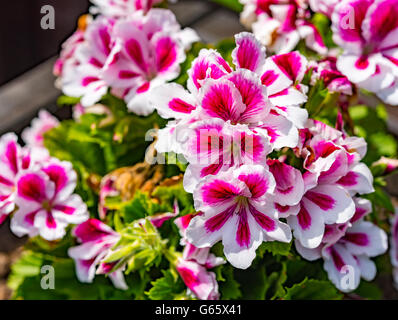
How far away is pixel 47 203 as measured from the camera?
3.01 ft

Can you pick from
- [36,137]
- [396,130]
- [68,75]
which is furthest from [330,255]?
[396,130]

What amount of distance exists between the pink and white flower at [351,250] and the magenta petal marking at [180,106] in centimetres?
24

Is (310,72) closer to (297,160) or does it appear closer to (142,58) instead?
(297,160)

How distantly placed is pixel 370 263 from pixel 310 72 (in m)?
0.31

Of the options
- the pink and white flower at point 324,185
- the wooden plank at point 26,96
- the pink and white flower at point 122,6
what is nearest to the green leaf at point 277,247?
the pink and white flower at point 324,185

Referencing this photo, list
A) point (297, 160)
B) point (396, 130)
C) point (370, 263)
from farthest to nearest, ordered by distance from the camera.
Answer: point (396, 130) < point (370, 263) < point (297, 160)

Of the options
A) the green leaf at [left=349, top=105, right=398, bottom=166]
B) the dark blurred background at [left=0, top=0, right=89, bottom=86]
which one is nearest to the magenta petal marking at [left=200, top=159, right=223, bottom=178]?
the green leaf at [left=349, top=105, right=398, bottom=166]

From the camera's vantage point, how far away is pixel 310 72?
83 centimetres

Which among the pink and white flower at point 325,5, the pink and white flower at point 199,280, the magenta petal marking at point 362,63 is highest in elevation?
the pink and white flower at point 325,5

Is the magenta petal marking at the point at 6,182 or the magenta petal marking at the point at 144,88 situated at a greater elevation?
the magenta petal marking at the point at 144,88

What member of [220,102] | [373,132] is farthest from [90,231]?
[373,132]

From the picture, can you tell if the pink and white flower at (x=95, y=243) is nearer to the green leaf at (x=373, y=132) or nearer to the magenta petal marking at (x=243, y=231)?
the magenta petal marking at (x=243, y=231)

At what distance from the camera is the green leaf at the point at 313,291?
88 centimetres

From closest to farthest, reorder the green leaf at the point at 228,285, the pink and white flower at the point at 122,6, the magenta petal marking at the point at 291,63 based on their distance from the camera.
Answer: the magenta petal marking at the point at 291,63
the green leaf at the point at 228,285
the pink and white flower at the point at 122,6
